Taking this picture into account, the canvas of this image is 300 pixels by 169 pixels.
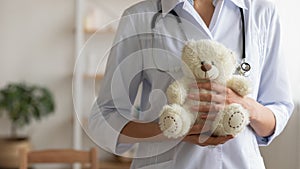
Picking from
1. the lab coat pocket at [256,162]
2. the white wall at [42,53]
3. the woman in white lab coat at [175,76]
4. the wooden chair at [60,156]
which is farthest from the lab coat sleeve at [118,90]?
the white wall at [42,53]

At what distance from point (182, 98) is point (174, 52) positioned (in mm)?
102

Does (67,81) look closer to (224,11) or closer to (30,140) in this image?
(30,140)

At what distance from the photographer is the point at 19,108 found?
3227 mm

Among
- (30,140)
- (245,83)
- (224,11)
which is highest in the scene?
(224,11)

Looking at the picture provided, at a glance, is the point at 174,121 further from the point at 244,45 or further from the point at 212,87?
the point at 244,45

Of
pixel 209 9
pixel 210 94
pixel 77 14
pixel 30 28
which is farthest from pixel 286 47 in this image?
pixel 30 28

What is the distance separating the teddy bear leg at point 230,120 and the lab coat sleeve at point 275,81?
0.47 ft

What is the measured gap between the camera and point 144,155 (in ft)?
3.02

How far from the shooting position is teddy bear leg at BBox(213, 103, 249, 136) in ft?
2.64

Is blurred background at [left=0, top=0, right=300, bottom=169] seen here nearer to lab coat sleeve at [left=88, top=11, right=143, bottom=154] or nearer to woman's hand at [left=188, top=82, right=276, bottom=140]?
lab coat sleeve at [left=88, top=11, right=143, bottom=154]

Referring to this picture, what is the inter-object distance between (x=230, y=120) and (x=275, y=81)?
7.2 inches

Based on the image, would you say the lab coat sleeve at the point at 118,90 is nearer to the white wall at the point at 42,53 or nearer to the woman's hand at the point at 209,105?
the woman's hand at the point at 209,105

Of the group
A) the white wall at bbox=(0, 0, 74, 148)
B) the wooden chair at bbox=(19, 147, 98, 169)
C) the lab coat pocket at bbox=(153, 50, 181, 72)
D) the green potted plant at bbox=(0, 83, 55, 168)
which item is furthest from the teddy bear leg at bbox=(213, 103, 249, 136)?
the white wall at bbox=(0, 0, 74, 148)

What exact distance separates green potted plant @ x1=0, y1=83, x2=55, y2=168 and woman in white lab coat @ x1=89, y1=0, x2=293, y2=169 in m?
2.36
